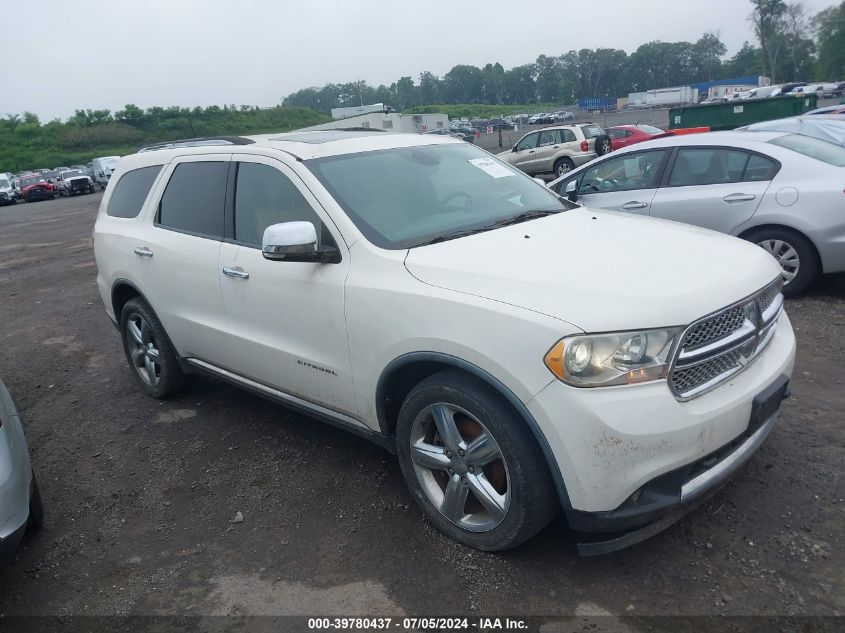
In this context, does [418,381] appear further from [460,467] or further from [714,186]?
[714,186]

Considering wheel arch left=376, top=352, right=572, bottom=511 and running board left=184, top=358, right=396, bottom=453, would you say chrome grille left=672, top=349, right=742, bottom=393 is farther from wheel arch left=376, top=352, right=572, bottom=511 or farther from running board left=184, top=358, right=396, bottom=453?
running board left=184, top=358, right=396, bottom=453

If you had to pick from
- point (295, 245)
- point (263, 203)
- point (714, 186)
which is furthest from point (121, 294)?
point (714, 186)

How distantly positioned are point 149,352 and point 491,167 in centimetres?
296

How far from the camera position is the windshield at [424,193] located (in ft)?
11.1

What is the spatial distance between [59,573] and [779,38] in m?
117

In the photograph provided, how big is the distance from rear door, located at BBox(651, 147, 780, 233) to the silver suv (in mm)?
13434

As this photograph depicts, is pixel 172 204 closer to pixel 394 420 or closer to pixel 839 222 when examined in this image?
pixel 394 420

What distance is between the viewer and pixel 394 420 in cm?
333

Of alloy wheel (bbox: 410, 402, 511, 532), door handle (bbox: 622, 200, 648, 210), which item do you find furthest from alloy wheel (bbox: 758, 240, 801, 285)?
alloy wheel (bbox: 410, 402, 511, 532)

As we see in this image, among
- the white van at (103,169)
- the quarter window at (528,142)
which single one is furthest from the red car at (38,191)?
the quarter window at (528,142)

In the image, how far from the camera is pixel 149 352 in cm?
512

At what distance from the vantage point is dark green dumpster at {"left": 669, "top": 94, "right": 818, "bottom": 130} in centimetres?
2008

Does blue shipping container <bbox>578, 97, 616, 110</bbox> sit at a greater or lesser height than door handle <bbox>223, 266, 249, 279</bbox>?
lesser

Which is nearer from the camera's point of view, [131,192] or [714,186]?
[131,192]
